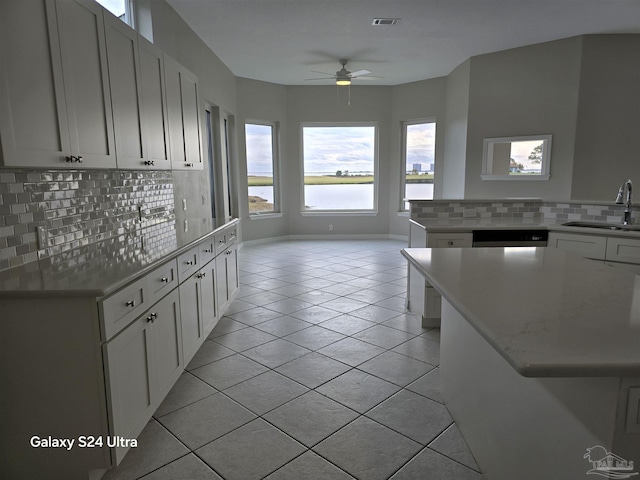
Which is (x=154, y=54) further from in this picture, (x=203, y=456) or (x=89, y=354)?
(x=203, y=456)

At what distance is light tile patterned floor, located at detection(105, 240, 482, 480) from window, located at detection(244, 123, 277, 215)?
12.6 feet

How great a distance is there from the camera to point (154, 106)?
3.06m

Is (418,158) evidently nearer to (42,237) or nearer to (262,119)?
(262,119)

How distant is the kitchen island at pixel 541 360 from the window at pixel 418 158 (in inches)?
229

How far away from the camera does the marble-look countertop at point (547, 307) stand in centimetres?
102

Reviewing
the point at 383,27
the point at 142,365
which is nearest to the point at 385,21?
the point at 383,27

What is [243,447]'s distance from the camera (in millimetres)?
2074

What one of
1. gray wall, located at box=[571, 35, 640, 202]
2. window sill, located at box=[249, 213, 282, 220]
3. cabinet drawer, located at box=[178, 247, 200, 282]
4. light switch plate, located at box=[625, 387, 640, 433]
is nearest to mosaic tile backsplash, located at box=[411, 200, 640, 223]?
gray wall, located at box=[571, 35, 640, 202]

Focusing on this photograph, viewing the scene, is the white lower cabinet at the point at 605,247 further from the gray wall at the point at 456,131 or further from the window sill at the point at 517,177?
the gray wall at the point at 456,131

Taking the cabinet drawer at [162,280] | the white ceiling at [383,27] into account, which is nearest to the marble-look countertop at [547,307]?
the cabinet drawer at [162,280]

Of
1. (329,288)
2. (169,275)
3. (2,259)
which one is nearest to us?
(2,259)

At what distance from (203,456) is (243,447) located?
0.62 feet

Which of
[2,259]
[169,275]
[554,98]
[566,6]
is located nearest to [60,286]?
[2,259]

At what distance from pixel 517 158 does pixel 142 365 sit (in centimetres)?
560
